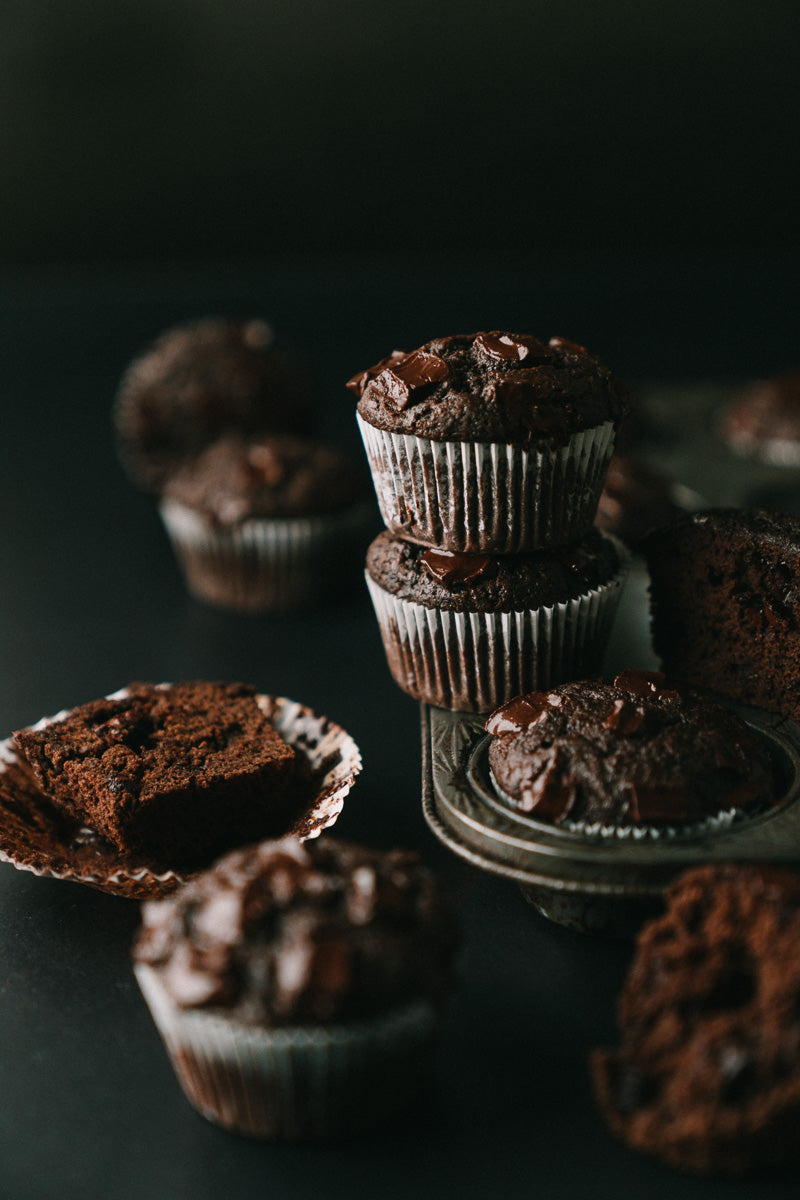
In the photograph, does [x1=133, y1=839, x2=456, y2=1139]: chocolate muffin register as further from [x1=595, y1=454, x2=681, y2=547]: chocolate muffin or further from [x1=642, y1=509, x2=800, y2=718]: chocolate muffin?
[x1=595, y1=454, x2=681, y2=547]: chocolate muffin

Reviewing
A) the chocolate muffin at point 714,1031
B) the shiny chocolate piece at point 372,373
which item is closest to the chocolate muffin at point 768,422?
the shiny chocolate piece at point 372,373

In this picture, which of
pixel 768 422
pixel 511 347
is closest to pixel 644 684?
pixel 511 347

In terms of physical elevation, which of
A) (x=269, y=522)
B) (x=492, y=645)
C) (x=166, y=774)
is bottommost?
(x=269, y=522)

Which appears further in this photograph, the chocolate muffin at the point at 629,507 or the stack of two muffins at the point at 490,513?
the chocolate muffin at the point at 629,507

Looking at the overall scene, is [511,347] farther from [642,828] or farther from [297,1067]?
[297,1067]

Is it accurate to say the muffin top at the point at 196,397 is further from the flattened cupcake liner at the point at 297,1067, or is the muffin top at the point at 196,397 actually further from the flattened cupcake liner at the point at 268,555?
the flattened cupcake liner at the point at 297,1067

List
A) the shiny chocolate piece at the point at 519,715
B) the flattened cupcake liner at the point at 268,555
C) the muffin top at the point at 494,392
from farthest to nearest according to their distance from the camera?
the flattened cupcake liner at the point at 268,555
the muffin top at the point at 494,392
the shiny chocolate piece at the point at 519,715

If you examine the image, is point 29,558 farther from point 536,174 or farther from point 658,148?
point 658,148

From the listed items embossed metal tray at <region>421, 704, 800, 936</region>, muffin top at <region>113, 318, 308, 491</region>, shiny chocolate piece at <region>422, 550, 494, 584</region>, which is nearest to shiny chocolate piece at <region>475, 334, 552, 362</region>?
shiny chocolate piece at <region>422, 550, 494, 584</region>
